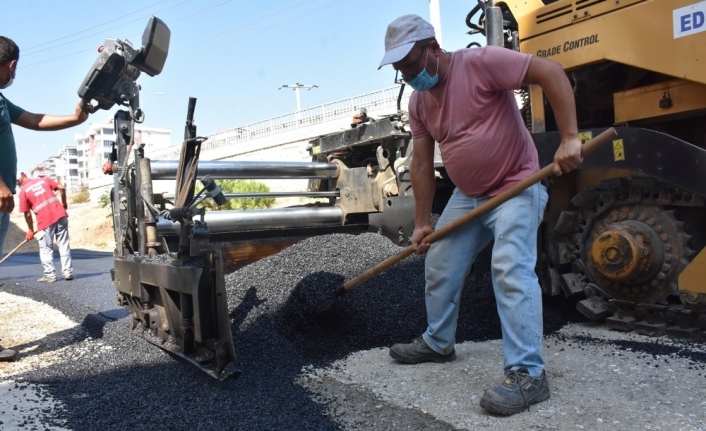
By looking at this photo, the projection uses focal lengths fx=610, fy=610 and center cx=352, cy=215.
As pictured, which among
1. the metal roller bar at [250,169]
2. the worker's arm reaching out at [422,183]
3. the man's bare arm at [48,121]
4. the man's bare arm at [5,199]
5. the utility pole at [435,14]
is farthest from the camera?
the utility pole at [435,14]

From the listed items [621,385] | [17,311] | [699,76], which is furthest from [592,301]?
[17,311]

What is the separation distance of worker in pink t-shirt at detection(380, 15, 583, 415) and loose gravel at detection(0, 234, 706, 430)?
11.4 inches

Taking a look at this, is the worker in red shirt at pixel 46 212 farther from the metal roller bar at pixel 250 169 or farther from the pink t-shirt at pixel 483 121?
the pink t-shirt at pixel 483 121

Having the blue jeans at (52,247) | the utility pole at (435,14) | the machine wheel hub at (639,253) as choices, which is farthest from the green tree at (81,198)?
the machine wheel hub at (639,253)

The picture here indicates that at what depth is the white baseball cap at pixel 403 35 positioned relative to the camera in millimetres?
2678

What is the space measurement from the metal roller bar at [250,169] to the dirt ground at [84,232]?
46.0 feet

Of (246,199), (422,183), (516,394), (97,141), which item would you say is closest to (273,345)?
(422,183)

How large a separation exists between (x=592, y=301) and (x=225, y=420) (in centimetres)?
252

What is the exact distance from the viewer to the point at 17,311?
5.66 m

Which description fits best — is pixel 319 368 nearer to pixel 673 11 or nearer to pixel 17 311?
pixel 673 11

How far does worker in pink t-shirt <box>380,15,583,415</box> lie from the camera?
256 cm

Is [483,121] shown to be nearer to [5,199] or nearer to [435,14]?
[5,199]

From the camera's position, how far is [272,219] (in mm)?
5156

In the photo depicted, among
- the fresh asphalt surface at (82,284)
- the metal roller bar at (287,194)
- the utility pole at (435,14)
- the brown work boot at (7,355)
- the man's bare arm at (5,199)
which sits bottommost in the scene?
the fresh asphalt surface at (82,284)
